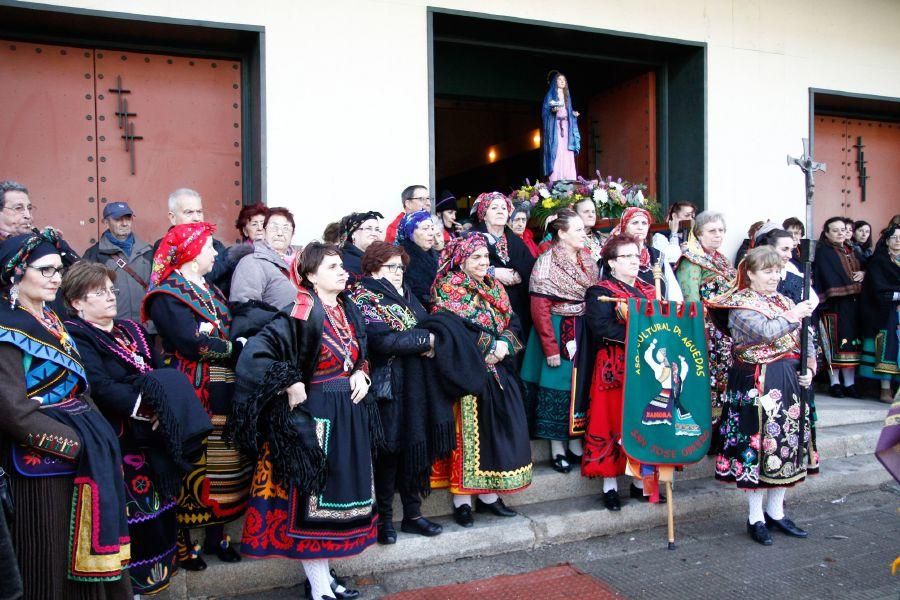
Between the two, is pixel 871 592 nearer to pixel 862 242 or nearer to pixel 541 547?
pixel 541 547

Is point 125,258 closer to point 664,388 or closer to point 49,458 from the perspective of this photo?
point 49,458

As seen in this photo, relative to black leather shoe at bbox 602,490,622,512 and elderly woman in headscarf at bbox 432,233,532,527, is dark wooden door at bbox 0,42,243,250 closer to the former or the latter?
elderly woman in headscarf at bbox 432,233,532,527

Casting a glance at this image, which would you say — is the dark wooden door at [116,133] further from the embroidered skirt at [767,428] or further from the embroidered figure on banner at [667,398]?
the embroidered skirt at [767,428]

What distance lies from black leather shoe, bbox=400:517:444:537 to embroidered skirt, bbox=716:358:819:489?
192 centimetres

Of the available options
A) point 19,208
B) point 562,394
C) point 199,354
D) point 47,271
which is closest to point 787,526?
Result: point 562,394

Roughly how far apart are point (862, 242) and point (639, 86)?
121 inches

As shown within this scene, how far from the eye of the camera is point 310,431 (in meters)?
3.76

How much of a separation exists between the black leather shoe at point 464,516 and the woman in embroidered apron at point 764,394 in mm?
1661

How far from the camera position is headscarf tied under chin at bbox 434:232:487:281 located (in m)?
4.81

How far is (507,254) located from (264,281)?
6.73 ft

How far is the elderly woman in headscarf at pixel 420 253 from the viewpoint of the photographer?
5129 millimetres

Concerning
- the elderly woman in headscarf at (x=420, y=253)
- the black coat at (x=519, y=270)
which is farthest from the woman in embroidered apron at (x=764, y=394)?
the elderly woman in headscarf at (x=420, y=253)

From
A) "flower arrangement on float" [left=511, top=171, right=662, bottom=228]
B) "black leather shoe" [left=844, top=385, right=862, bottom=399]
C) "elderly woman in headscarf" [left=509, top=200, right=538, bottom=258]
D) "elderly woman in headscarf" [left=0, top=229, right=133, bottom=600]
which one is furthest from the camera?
"black leather shoe" [left=844, top=385, right=862, bottom=399]

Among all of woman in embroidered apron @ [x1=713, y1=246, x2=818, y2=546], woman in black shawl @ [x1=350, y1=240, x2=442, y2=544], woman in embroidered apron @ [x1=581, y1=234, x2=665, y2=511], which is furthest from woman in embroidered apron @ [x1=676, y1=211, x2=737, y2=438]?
woman in black shawl @ [x1=350, y1=240, x2=442, y2=544]
